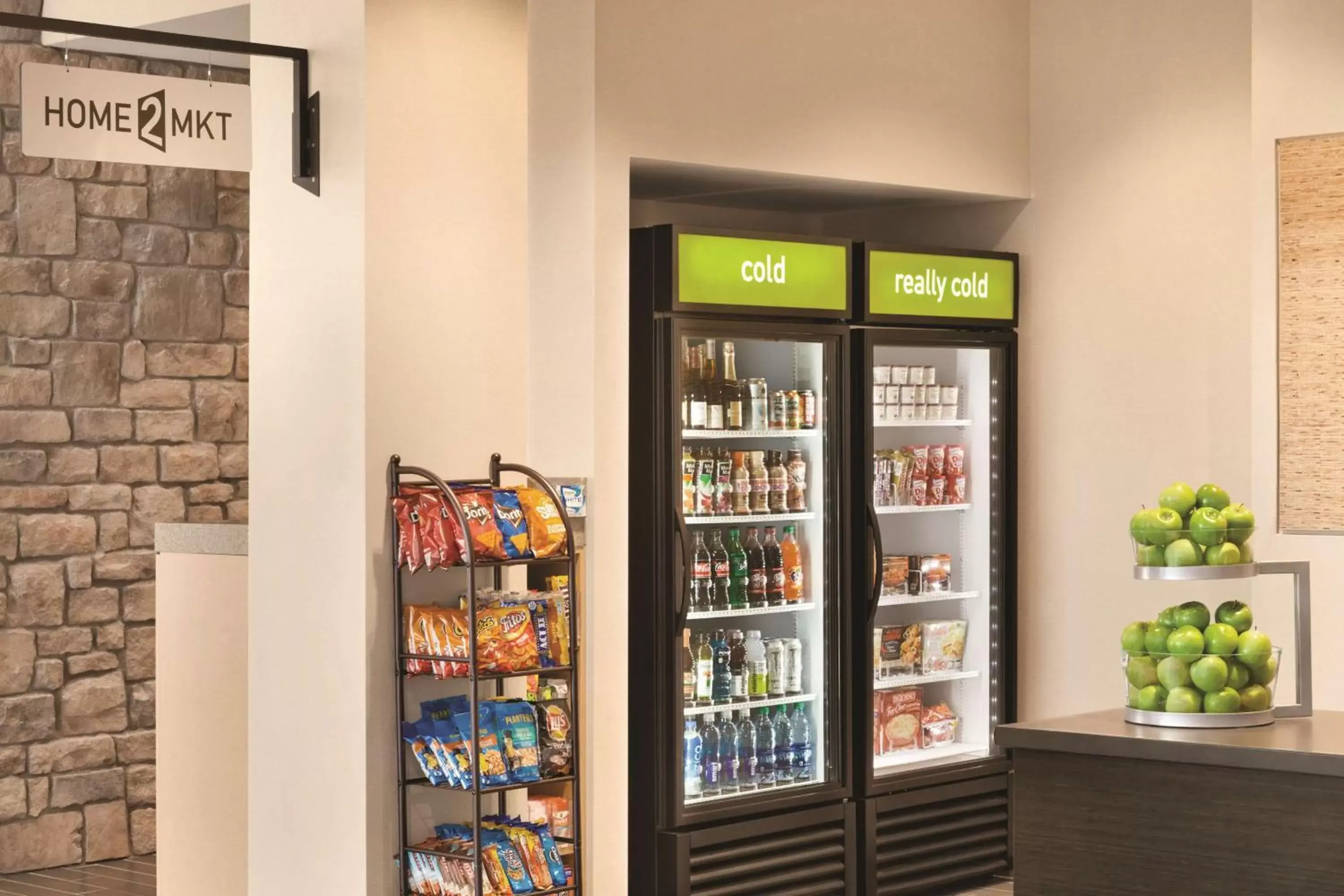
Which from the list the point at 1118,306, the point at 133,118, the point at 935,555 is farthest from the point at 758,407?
the point at 133,118

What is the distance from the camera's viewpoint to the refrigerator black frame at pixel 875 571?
18.6ft

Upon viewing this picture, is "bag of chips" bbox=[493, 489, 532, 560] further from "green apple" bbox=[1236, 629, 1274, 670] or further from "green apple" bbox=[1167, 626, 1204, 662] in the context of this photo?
"green apple" bbox=[1236, 629, 1274, 670]

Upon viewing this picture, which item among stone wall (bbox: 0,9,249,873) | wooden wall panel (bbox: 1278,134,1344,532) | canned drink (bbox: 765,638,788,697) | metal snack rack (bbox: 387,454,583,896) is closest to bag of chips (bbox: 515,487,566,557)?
metal snack rack (bbox: 387,454,583,896)

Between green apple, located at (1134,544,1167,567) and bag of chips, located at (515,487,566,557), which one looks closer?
green apple, located at (1134,544,1167,567)

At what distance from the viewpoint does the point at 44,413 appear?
6398mm

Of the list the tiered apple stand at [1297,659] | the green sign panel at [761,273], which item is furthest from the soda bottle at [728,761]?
the tiered apple stand at [1297,659]

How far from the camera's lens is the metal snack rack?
3.68 m

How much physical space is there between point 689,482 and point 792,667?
2.78ft

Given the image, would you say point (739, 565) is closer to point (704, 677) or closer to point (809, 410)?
point (704, 677)

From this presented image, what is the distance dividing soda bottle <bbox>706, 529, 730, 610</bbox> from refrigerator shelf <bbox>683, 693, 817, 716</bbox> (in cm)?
34

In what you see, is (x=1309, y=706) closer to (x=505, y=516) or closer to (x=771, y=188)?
(x=505, y=516)

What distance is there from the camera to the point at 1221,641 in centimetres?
314

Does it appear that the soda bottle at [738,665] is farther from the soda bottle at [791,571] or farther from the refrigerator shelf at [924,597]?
the refrigerator shelf at [924,597]

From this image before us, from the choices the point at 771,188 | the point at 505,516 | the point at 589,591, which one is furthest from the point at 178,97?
the point at 771,188
